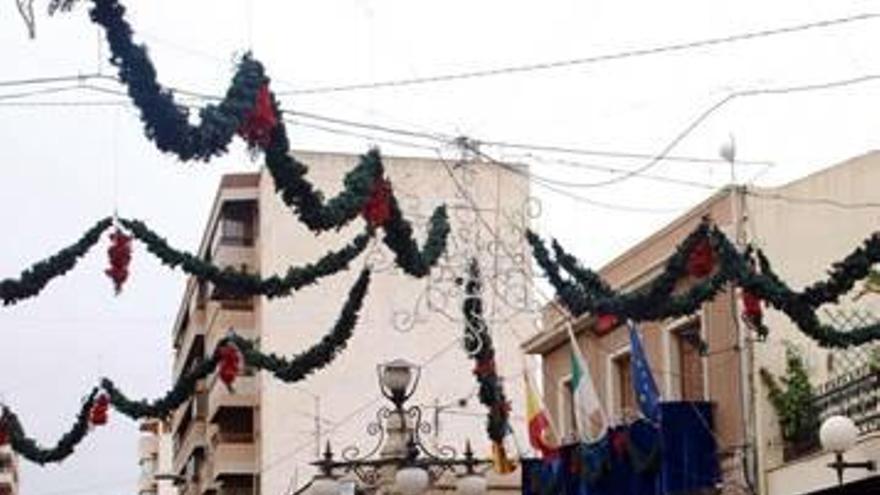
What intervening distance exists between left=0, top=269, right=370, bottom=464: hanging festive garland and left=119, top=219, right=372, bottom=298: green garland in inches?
39.4

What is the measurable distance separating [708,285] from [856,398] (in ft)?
15.8

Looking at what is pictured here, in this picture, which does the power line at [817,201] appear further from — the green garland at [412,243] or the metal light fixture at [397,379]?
the green garland at [412,243]

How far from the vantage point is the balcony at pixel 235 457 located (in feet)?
164

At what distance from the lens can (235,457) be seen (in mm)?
50406

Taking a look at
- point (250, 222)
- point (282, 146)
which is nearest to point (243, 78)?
point (282, 146)

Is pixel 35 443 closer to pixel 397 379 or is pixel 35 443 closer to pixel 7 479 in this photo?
pixel 397 379

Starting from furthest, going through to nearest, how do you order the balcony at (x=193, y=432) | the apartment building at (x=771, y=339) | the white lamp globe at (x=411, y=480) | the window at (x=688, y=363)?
1. the balcony at (x=193, y=432)
2. the window at (x=688, y=363)
3. the apartment building at (x=771, y=339)
4. the white lamp globe at (x=411, y=480)

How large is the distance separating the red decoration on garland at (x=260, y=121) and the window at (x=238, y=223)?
39.7 meters

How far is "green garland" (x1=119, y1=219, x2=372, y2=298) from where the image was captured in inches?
525

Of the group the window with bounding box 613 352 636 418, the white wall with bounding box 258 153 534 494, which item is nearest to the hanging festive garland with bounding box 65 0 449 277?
the window with bounding box 613 352 636 418

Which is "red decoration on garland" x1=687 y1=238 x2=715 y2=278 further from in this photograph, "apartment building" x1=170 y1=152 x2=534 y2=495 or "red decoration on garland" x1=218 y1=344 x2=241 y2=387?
"apartment building" x1=170 y1=152 x2=534 y2=495

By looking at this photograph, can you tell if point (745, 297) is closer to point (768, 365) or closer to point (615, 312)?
point (615, 312)

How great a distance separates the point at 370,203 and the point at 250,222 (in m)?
39.3

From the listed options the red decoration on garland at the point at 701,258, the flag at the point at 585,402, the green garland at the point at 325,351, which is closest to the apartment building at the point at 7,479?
the flag at the point at 585,402
